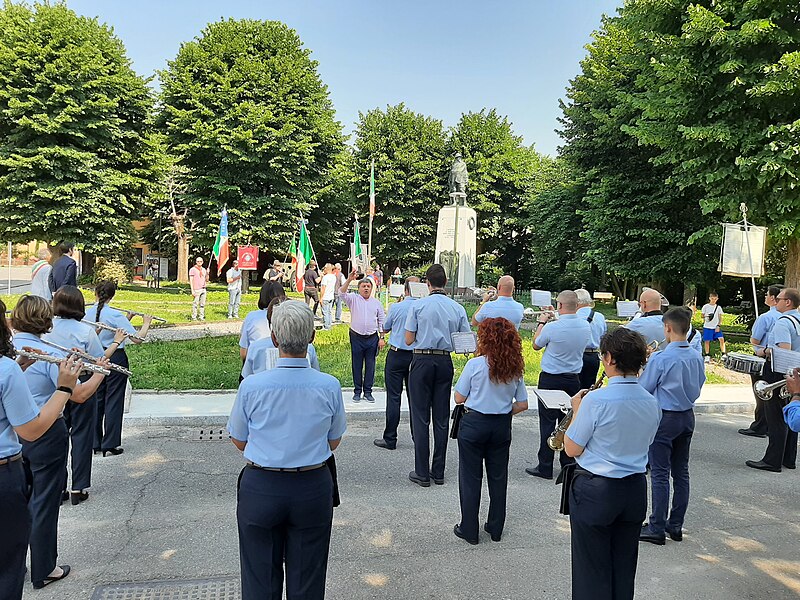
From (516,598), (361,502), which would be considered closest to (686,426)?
(516,598)

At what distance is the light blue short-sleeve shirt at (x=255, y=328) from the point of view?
5.64 meters

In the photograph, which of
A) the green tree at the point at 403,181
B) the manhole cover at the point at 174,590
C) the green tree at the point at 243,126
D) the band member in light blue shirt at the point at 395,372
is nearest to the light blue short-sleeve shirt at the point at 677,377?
the band member in light blue shirt at the point at 395,372

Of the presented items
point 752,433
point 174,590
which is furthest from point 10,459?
point 752,433

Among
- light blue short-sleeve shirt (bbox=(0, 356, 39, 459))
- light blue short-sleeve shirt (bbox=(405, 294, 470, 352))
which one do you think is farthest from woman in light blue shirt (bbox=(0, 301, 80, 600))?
light blue short-sleeve shirt (bbox=(405, 294, 470, 352))

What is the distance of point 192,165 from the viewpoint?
109 feet

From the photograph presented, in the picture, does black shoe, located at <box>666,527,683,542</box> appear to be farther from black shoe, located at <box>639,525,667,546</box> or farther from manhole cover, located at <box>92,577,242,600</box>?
manhole cover, located at <box>92,577,242,600</box>

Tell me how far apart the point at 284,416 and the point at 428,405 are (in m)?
3.38

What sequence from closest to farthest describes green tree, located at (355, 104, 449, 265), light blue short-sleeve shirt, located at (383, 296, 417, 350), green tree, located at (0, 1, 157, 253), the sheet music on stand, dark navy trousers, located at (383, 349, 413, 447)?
the sheet music on stand < dark navy trousers, located at (383, 349, 413, 447) < light blue short-sleeve shirt, located at (383, 296, 417, 350) < green tree, located at (0, 1, 157, 253) < green tree, located at (355, 104, 449, 265)

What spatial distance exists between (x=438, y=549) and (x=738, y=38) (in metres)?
13.5

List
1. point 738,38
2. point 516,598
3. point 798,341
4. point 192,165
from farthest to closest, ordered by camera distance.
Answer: point 192,165 → point 738,38 → point 798,341 → point 516,598

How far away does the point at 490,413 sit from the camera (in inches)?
189

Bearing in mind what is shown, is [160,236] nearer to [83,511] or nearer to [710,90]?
[710,90]

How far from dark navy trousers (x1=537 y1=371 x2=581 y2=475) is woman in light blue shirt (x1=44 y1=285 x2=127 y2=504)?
4332 millimetres

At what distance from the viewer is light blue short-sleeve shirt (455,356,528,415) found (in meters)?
4.80
